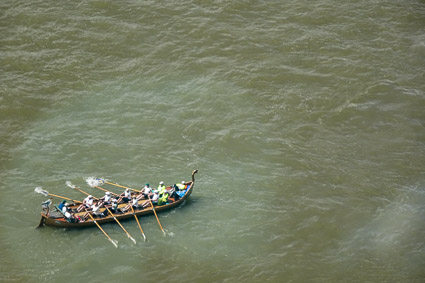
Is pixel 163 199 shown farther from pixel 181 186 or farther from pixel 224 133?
pixel 224 133

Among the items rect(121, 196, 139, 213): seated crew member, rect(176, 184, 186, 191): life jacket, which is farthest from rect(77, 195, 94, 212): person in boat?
rect(176, 184, 186, 191): life jacket

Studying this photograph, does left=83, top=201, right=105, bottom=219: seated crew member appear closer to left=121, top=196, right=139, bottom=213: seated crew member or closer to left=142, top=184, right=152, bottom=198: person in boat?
left=121, top=196, right=139, bottom=213: seated crew member

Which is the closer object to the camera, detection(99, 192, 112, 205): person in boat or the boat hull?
the boat hull

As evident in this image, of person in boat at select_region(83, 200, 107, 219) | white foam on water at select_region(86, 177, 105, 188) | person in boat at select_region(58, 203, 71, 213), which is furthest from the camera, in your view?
white foam on water at select_region(86, 177, 105, 188)

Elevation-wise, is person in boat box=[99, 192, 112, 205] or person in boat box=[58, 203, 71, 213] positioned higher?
person in boat box=[58, 203, 71, 213]

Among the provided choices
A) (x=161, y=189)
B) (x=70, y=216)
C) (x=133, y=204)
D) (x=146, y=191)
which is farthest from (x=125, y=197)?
(x=70, y=216)

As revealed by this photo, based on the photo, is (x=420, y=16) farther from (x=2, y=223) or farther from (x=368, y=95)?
(x=2, y=223)

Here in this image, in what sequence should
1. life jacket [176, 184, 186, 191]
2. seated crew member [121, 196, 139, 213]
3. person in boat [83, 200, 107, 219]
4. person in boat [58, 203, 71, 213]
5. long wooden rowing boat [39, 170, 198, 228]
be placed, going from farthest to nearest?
life jacket [176, 184, 186, 191] → seated crew member [121, 196, 139, 213] → person in boat [83, 200, 107, 219] → person in boat [58, 203, 71, 213] → long wooden rowing boat [39, 170, 198, 228]

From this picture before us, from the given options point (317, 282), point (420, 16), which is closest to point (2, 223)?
point (317, 282)

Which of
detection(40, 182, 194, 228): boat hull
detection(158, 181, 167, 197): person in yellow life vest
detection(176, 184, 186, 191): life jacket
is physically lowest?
detection(40, 182, 194, 228): boat hull
